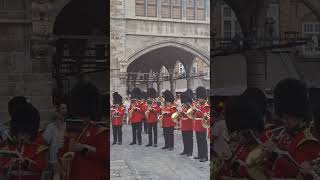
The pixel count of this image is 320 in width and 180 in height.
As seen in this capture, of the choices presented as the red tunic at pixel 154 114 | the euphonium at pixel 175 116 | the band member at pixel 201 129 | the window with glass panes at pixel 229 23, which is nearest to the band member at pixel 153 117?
the red tunic at pixel 154 114

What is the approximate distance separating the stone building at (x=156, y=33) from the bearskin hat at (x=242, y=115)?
26.5 ft

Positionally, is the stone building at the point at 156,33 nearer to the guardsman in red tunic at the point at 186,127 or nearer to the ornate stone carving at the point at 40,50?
the guardsman in red tunic at the point at 186,127

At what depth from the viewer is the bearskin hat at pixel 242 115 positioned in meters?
3.63

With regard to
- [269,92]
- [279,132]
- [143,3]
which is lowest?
[279,132]

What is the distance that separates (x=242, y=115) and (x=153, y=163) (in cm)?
523

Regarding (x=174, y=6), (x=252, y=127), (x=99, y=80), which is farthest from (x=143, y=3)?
(x=252, y=127)

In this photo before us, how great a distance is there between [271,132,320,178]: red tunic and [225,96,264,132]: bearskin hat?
0.33m

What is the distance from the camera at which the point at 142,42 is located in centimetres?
1563

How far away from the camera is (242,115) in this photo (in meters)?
3.71

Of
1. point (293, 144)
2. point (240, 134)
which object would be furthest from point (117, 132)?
point (293, 144)

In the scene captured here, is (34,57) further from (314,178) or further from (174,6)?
(174,6)

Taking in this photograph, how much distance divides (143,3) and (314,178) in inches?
463

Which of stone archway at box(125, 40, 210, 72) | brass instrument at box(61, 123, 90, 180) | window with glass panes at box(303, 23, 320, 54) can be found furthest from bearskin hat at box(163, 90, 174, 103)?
brass instrument at box(61, 123, 90, 180)

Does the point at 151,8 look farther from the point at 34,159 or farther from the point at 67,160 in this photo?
the point at 34,159
